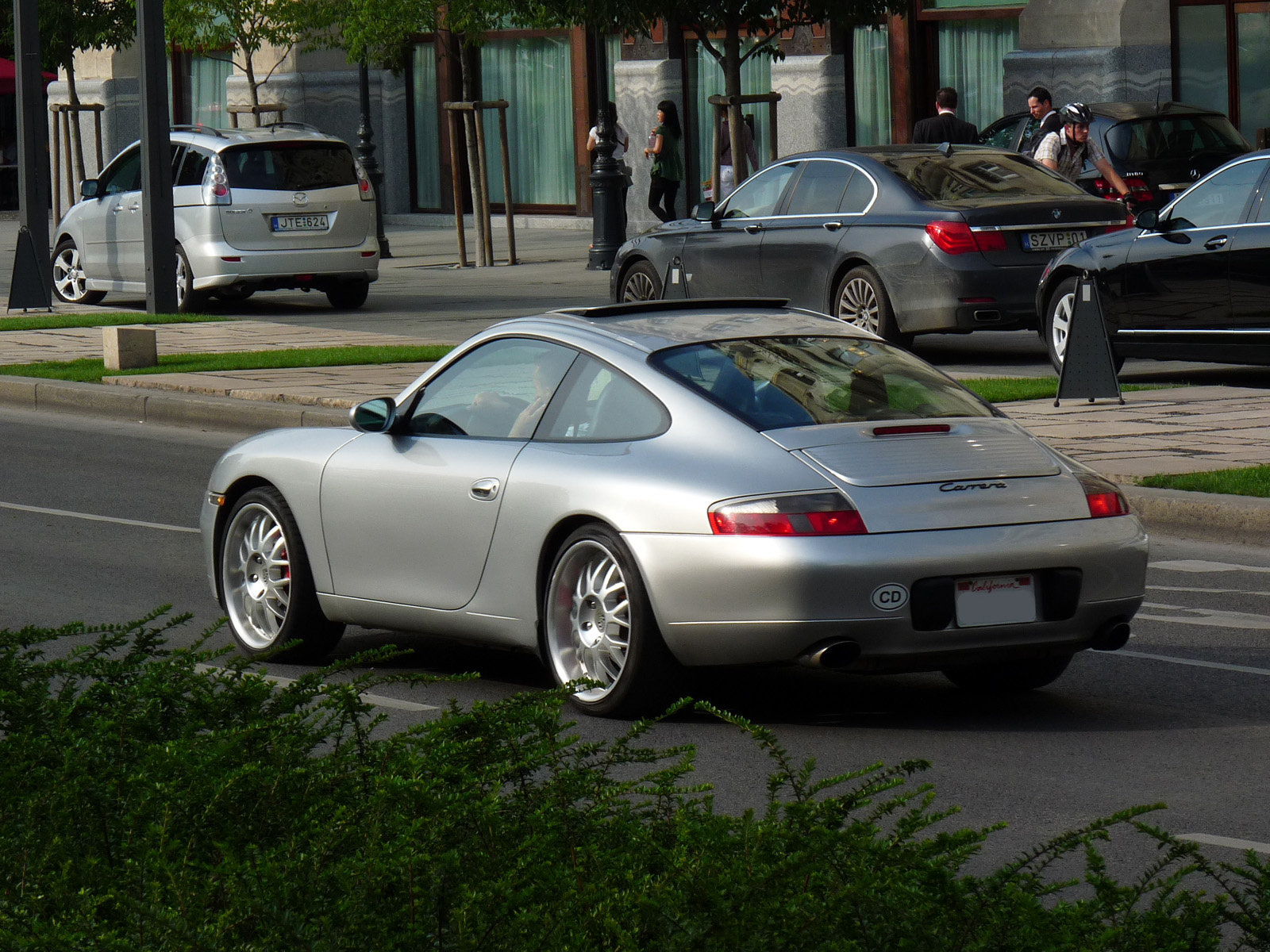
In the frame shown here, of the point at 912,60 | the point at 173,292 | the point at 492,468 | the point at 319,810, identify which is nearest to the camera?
the point at 319,810

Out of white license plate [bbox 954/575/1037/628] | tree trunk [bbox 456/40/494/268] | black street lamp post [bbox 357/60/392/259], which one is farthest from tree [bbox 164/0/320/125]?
white license plate [bbox 954/575/1037/628]

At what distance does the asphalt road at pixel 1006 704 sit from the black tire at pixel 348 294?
39.1 feet

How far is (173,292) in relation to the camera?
21359 mm

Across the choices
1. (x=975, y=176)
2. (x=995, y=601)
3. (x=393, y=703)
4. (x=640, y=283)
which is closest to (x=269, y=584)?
(x=393, y=703)

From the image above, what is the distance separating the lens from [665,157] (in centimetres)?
2862

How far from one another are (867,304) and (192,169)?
851 centimetres

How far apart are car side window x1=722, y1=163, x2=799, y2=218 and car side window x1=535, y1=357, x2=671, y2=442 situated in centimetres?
1030

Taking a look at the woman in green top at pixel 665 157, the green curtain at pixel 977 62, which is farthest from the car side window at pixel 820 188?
the green curtain at pixel 977 62

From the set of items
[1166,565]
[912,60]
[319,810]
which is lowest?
[1166,565]

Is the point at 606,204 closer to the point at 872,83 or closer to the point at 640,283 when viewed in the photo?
the point at 872,83

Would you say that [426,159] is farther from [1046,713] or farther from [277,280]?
[1046,713]

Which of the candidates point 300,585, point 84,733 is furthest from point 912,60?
point 84,733

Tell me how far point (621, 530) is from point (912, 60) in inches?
964

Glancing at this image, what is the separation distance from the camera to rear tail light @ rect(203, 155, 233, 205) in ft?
69.9
